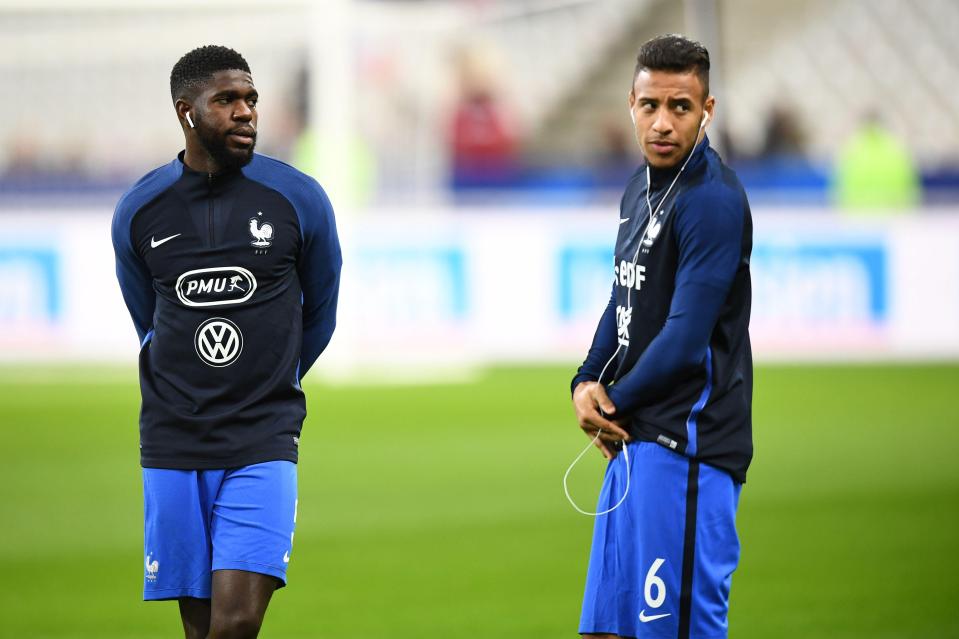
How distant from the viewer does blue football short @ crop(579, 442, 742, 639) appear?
→ 12.7 feet

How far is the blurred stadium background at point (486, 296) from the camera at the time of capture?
732 centimetres

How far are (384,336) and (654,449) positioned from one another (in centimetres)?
1250

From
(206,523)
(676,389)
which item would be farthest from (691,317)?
(206,523)

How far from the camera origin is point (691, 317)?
3.80 m

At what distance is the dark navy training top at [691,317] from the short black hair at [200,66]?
129 cm

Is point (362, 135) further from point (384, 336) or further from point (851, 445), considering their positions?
point (851, 445)

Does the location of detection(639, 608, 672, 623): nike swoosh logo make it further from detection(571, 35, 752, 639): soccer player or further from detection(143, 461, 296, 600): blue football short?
detection(143, 461, 296, 600): blue football short

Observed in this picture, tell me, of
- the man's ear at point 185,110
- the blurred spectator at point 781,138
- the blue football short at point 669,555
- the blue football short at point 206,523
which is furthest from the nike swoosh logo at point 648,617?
the blurred spectator at point 781,138

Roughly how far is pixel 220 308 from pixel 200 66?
28.4 inches

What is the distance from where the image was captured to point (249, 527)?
423cm

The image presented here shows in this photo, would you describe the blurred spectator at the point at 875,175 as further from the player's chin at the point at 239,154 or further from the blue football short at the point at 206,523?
the blue football short at the point at 206,523

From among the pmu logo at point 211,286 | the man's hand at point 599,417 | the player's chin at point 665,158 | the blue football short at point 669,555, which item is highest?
the player's chin at point 665,158

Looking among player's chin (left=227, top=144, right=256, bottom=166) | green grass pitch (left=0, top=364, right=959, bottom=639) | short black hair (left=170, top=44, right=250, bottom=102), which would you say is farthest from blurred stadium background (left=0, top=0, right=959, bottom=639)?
short black hair (left=170, top=44, right=250, bottom=102)

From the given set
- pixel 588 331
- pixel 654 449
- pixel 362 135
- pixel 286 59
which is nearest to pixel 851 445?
pixel 588 331
